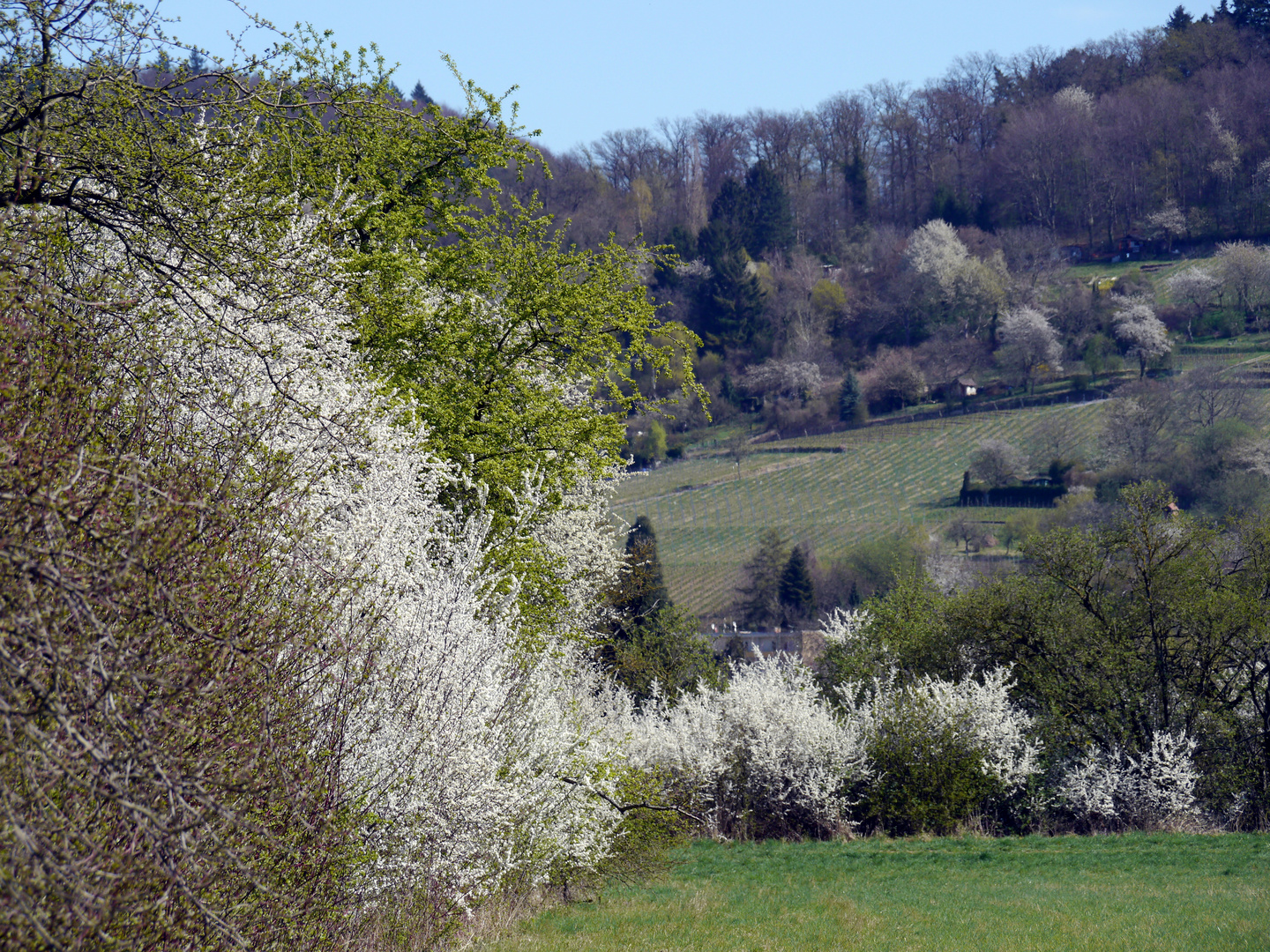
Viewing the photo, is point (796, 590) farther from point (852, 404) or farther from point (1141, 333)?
point (1141, 333)

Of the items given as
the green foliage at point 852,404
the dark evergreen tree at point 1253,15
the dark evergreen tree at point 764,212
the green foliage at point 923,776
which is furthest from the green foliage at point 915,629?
the dark evergreen tree at point 1253,15


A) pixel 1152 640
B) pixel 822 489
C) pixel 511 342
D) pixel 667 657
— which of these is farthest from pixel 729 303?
pixel 511 342

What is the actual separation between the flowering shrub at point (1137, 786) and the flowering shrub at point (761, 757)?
3.98 metres

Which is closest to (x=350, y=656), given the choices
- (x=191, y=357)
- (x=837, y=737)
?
(x=191, y=357)

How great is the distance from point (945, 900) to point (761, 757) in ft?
24.0

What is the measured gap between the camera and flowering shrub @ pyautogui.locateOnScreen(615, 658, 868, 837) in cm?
1917

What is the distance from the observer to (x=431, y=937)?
22.1 ft

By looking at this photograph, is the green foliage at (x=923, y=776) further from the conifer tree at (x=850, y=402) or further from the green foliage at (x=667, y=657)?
the conifer tree at (x=850, y=402)

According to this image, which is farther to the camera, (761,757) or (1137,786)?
(1137,786)

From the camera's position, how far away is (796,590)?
47.6 meters

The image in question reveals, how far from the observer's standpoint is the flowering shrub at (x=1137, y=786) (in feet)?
63.1

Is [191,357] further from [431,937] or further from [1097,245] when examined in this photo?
[1097,245]

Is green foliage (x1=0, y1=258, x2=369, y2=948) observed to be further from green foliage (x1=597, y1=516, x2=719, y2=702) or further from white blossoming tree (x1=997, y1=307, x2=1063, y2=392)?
white blossoming tree (x1=997, y1=307, x2=1063, y2=392)

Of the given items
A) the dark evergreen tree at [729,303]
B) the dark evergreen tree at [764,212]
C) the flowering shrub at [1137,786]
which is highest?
the dark evergreen tree at [764,212]
